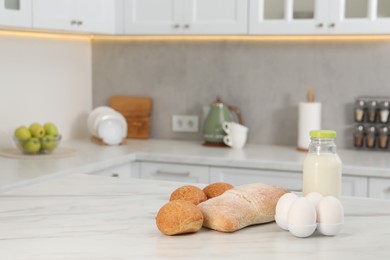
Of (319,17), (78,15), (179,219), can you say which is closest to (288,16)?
(319,17)

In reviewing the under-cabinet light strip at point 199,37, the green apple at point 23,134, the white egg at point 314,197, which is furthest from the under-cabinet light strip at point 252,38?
the white egg at point 314,197

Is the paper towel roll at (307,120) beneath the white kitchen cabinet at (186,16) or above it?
beneath

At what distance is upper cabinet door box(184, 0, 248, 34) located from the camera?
338cm

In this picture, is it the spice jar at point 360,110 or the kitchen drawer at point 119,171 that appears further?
the spice jar at point 360,110

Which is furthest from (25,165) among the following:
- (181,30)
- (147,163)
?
(181,30)

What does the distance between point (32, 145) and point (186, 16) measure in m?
1.09

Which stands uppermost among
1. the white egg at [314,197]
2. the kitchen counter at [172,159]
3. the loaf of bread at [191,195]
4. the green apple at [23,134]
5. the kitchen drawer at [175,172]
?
the white egg at [314,197]

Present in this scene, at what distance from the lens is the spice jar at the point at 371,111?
339 cm

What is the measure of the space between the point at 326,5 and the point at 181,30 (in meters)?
0.79

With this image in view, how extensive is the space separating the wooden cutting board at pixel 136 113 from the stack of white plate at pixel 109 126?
0.72ft

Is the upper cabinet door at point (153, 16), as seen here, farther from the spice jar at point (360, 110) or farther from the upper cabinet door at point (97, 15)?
the spice jar at point (360, 110)

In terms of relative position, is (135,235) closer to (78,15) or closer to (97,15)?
(78,15)

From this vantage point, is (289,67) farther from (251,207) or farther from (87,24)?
(251,207)

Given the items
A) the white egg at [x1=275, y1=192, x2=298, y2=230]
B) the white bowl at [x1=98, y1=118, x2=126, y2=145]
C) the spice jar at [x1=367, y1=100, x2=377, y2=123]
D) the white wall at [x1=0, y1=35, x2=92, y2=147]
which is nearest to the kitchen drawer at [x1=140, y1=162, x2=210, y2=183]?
the white bowl at [x1=98, y1=118, x2=126, y2=145]
